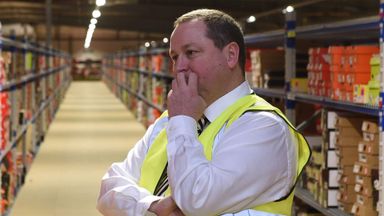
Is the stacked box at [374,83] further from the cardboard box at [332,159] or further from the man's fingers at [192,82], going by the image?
the man's fingers at [192,82]

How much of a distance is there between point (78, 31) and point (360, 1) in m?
31.2

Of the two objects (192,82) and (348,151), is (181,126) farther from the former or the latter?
(348,151)

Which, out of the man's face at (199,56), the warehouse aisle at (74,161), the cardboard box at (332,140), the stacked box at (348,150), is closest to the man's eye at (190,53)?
the man's face at (199,56)

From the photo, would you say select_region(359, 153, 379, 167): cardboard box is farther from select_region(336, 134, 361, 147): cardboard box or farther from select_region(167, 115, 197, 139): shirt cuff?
select_region(167, 115, 197, 139): shirt cuff

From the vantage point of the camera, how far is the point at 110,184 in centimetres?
247

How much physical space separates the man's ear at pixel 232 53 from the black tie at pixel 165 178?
0.19m

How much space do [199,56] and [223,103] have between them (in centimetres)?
17

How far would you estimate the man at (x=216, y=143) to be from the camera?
6.50ft

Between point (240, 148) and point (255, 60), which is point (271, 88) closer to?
point (255, 60)

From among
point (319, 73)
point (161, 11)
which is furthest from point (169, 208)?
point (161, 11)

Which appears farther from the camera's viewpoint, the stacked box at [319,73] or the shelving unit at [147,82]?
the shelving unit at [147,82]

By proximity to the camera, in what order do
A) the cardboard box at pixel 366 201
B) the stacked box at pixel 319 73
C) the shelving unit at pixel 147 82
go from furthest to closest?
the shelving unit at pixel 147 82 → the stacked box at pixel 319 73 → the cardboard box at pixel 366 201

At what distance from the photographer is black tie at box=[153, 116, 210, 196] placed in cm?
221

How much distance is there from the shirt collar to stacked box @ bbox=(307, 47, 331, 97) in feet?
8.78
